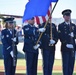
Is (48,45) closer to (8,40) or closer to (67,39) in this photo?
(67,39)

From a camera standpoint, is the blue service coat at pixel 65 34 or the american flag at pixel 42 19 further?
the american flag at pixel 42 19

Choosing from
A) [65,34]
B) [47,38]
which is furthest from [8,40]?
[65,34]

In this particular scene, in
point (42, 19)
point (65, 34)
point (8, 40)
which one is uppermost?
point (42, 19)

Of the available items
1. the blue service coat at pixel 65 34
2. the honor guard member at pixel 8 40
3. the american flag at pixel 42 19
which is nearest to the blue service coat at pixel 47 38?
the blue service coat at pixel 65 34

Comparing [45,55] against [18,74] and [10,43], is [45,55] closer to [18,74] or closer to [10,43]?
[10,43]

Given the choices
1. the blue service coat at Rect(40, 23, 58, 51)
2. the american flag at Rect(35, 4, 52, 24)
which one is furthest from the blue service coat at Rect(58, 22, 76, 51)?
the american flag at Rect(35, 4, 52, 24)

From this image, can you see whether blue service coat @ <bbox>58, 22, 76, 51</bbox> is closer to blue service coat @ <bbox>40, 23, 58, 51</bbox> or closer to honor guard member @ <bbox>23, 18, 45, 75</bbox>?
blue service coat @ <bbox>40, 23, 58, 51</bbox>

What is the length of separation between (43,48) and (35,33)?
0.39 meters

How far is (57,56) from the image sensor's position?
59.2ft

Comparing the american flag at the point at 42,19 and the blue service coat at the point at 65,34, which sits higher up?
the american flag at the point at 42,19

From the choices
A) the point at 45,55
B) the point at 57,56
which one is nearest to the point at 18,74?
the point at 45,55

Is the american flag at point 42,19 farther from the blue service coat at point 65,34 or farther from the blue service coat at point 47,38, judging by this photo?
the blue service coat at point 65,34

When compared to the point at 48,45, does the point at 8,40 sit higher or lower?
higher

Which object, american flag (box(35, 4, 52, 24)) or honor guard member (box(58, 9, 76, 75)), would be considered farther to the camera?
american flag (box(35, 4, 52, 24))
